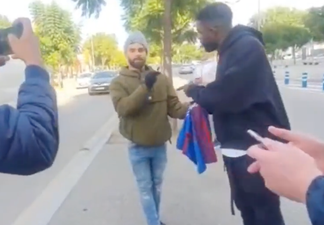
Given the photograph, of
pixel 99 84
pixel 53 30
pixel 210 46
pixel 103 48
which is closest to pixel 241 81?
pixel 210 46

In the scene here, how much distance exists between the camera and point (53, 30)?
36000 mm

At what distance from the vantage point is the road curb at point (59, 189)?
17.1 feet

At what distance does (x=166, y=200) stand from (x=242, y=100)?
114 inches

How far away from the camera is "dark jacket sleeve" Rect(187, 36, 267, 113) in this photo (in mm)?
2836

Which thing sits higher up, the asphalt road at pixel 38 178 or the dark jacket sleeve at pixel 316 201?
the dark jacket sleeve at pixel 316 201

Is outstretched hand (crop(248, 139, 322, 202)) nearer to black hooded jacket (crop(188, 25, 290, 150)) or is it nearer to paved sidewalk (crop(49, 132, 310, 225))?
black hooded jacket (crop(188, 25, 290, 150))

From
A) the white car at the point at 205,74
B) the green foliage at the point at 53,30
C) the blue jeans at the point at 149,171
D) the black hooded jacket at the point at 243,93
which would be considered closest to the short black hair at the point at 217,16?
the black hooded jacket at the point at 243,93

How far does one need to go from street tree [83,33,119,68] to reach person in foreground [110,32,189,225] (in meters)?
67.0

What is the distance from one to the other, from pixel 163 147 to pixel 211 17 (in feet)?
4.55

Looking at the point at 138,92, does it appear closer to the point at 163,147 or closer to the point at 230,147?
the point at 163,147

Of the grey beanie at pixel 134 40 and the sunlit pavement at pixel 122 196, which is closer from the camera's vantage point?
the grey beanie at pixel 134 40

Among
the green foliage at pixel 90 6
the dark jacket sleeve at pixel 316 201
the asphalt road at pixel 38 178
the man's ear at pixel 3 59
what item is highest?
the green foliage at pixel 90 6

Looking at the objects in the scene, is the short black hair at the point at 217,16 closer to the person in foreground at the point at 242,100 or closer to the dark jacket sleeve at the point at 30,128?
the person in foreground at the point at 242,100

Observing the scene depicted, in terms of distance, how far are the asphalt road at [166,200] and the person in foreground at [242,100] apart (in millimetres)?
1788
